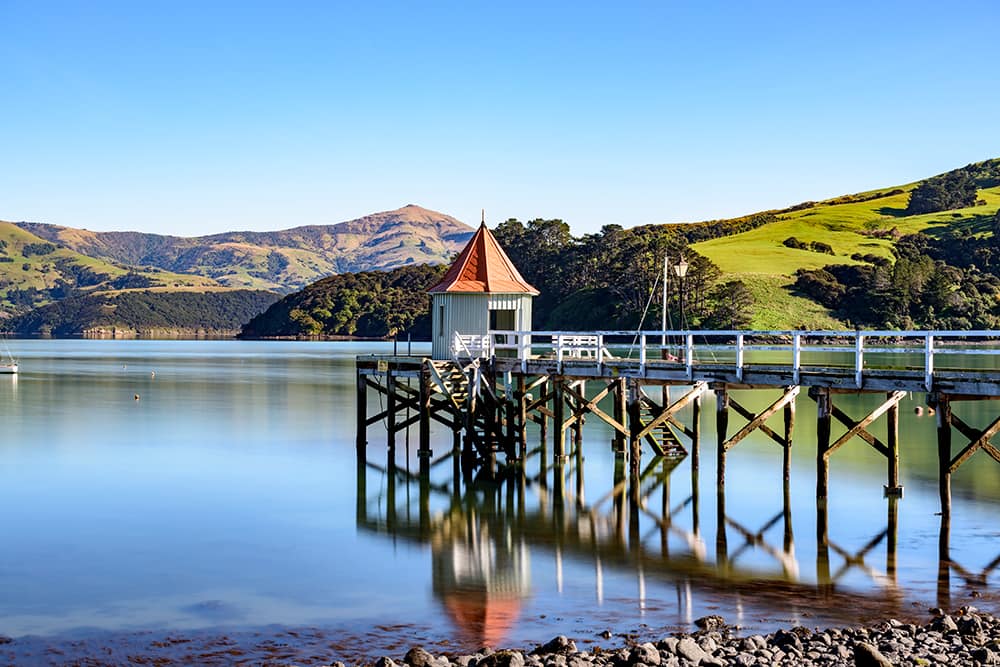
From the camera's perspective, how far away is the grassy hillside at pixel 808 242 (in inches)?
4747

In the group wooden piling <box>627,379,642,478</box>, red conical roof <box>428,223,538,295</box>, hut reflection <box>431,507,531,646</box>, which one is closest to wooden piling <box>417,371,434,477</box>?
red conical roof <box>428,223,538,295</box>

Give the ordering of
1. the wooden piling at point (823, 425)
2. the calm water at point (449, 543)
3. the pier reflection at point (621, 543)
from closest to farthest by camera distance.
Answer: the calm water at point (449, 543), the pier reflection at point (621, 543), the wooden piling at point (823, 425)

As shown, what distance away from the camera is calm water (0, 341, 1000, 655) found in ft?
59.4

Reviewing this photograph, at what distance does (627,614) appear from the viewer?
17719mm

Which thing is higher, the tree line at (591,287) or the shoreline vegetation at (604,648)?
the tree line at (591,287)

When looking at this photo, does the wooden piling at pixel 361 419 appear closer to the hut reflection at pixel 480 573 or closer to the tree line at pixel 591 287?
the hut reflection at pixel 480 573

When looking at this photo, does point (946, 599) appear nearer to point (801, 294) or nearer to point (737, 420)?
point (737, 420)

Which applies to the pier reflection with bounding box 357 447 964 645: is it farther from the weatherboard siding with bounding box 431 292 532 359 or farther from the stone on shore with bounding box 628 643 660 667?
the weatherboard siding with bounding box 431 292 532 359

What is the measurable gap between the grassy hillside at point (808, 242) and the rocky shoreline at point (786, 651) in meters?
100

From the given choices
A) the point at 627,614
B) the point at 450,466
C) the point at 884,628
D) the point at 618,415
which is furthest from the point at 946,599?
the point at 450,466

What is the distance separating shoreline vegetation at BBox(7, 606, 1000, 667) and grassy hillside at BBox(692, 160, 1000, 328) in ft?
329

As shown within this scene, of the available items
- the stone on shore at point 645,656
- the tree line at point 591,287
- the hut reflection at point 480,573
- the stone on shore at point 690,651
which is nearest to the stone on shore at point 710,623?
the stone on shore at point 690,651

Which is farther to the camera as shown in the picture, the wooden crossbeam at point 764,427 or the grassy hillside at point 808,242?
the grassy hillside at point 808,242

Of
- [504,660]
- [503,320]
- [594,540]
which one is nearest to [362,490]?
[503,320]
